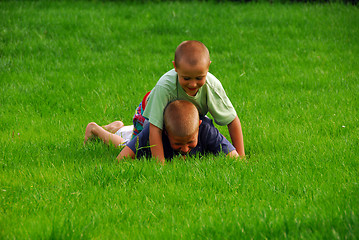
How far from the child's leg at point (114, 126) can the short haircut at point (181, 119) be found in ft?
5.12

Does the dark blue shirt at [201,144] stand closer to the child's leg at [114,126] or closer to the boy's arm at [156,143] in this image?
the boy's arm at [156,143]

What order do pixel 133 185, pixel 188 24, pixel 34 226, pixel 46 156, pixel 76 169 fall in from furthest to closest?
pixel 188 24 < pixel 46 156 < pixel 76 169 < pixel 133 185 < pixel 34 226

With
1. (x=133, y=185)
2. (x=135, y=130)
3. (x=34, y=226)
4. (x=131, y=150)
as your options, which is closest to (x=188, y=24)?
(x=135, y=130)

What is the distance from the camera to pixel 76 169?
14.1 ft

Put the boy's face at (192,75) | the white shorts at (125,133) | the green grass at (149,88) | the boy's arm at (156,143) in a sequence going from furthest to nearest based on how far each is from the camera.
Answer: the white shorts at (125,133) → the boy's arm at (156,143) → the boy's face at (192,75) → the green grass at (149,88)

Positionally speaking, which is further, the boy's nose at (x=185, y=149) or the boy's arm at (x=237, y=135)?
the boy's arm at (x=237, y=135)

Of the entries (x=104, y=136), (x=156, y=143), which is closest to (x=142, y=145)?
(x=156, y=143)

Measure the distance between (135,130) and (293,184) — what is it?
216cm

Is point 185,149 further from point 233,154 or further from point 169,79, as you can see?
point 169,79

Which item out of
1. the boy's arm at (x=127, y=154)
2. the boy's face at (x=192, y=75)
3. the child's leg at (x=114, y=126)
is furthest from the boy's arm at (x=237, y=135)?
the child's leg at (x=114, y=126)

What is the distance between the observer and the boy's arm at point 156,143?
434 cm

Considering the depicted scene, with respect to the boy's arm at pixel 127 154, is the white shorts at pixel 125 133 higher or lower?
lower

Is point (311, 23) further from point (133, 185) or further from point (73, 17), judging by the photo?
point (133, 185)

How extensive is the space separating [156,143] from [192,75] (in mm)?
797
